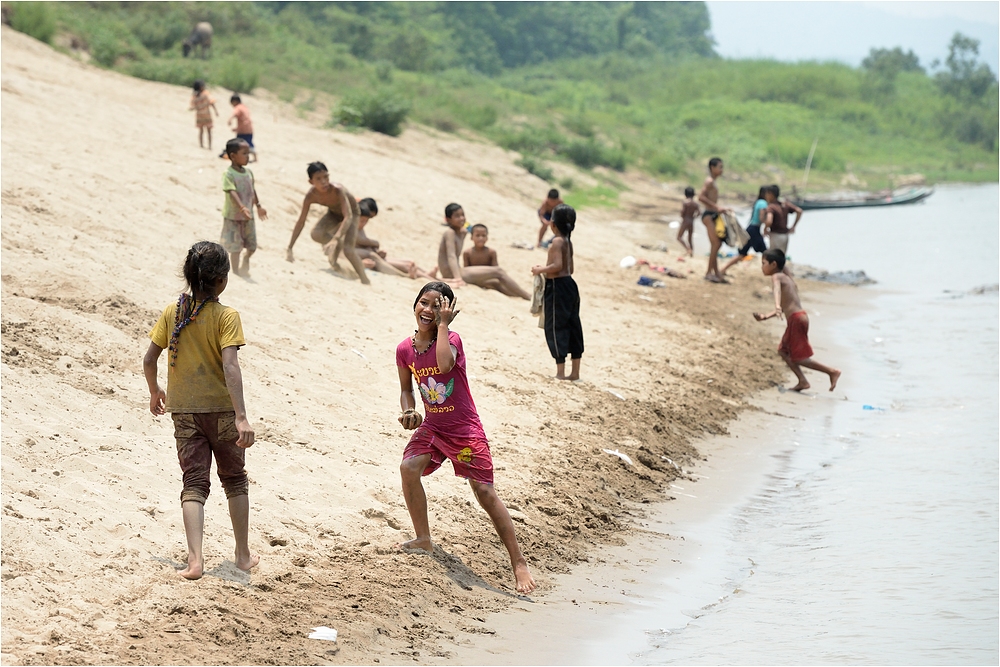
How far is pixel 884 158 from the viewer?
51.3m

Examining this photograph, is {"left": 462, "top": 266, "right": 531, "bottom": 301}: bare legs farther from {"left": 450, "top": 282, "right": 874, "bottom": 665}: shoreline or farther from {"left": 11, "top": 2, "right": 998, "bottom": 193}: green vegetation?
{"left": 11, "top": 2, "right": 998, "bottom": 193}: green vegetation

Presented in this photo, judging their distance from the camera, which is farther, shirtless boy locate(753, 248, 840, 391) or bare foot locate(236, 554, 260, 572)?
shirtless boy locate(753, 248, 840, 391)

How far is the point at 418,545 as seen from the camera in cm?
553

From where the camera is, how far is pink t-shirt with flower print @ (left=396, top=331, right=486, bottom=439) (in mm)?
5238

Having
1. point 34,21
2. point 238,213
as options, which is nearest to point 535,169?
point 34,21

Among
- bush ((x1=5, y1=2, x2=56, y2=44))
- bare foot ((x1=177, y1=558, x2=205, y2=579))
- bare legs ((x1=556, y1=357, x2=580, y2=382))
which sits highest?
bush ((x1=5, y1=2, x2=56, y2=44))

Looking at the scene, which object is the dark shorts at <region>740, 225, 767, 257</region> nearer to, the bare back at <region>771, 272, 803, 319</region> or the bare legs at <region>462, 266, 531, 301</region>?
the bare legs at <region>462, 266, 531, 301</region>

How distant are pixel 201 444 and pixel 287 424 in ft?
6.71

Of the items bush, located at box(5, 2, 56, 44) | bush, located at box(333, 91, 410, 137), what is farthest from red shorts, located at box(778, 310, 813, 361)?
bush, located at box(5, 2, 56, 44)

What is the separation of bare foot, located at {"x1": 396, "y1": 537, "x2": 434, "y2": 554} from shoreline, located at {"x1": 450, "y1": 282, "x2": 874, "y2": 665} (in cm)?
54

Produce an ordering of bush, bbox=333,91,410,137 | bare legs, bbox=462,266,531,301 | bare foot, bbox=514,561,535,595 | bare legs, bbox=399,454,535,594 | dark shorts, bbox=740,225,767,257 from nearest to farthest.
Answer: bare legs, bbox=399,454,535,594 → bare foot, bbox=514,561,535,595 → bare legs, bbox=462,266,531,301 → dark shorts, bbox=740,225,767,257 → bush, bbox=333,91,410,137

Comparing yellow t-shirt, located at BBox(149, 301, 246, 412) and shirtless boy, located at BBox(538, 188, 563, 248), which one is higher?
shirtless boy, located at BBox(538, 188, 563, 248)

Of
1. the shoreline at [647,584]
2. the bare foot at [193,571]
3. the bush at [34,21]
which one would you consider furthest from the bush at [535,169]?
the bare foot at [193,571]

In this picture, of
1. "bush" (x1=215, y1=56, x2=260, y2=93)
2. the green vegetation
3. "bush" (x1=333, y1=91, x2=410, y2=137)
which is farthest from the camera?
the green vegetation
